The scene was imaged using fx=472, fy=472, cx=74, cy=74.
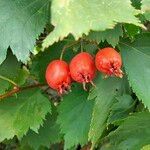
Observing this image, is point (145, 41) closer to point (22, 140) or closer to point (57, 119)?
point (57, 119)

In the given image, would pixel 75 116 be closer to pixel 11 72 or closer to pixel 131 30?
pixel 11 72

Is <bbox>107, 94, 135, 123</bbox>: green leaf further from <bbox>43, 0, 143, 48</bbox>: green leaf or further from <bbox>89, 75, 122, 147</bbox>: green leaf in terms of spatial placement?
<bbox>43, 0, 143, 48</bbox>: green leaf

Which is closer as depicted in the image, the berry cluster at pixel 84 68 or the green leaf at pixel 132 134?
the berry cluster at pixel 84 68

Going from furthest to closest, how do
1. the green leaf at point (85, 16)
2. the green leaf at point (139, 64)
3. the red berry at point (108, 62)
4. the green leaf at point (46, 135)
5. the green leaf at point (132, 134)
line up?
the green leaf at point (46, 135) → the green leaf at point (132, 134) → the green leaf at point (139, 64) → the red berry at point (108, 62) → the green leaf at point (85, 16)

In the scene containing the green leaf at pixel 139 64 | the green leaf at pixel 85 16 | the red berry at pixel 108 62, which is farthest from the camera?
the green leaf at pixel 139 64

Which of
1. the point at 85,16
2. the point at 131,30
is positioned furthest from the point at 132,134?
the point at 85,16

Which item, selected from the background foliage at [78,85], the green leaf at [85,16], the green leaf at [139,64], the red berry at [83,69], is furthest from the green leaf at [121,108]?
the green leaf at [85,16]

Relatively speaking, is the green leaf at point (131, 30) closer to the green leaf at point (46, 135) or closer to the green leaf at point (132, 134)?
the green leaf at point (132, 134)

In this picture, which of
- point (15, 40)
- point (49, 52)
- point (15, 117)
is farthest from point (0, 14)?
point (15, 117)
